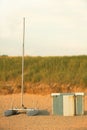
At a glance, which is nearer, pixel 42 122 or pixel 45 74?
pixel 42 122

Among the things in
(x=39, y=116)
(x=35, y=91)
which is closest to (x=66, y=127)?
(x=39, y=116)

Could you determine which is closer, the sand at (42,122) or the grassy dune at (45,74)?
the sand at (42,122)

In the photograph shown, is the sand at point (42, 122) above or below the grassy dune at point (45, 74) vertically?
below

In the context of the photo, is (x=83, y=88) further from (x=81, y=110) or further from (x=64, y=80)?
(x=81, y=110)

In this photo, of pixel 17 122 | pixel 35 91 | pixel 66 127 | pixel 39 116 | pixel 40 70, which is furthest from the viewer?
pixel 40 70

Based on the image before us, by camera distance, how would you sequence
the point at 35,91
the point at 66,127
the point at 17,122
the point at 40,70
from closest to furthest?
the point at 66,127, the point at 17,122, the point at 35,91, the point at 40,70

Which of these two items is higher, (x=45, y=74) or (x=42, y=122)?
(x=45, y=74)

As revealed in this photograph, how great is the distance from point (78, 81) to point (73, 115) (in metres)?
15.9

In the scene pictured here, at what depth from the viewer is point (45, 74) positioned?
41.7 meters

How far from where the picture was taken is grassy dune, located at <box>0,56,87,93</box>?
3972cm

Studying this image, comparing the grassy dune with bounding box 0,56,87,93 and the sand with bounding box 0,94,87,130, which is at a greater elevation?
the grassy dune with bounding box 0,56,87,93

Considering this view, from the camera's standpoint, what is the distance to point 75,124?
64.8 ft

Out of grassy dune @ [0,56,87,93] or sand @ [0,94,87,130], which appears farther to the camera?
grassy dune @ [0,56,87,93]

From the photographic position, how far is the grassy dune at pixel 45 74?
130 feet
